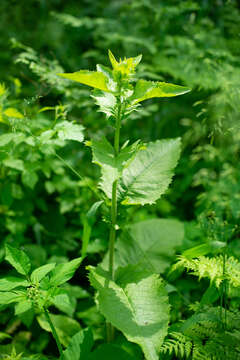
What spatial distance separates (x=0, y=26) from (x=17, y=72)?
0.69 metres

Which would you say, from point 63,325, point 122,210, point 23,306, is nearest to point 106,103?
point 122,210

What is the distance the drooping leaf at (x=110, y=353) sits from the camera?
46.6 inches

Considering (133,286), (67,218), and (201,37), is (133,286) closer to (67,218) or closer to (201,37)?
(67,218)

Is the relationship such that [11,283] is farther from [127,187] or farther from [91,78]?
[91,78]

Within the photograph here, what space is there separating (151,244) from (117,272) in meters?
0.44

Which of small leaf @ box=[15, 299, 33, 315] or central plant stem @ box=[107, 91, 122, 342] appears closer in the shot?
small leaf @ box=[15, 299, 33, 315]

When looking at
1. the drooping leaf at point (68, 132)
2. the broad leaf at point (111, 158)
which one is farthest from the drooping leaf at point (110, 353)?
the drooping leaf at point (68, 132)

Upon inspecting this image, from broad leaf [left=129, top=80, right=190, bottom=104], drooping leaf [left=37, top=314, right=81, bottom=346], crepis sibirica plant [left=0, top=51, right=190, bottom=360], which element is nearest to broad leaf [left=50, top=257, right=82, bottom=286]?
crepis sibirica plant [left=0, top=51, right=190, bottom=360]

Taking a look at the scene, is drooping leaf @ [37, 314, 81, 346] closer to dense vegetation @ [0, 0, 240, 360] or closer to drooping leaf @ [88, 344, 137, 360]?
dense vegetation @ [0, 0, 240, 360]

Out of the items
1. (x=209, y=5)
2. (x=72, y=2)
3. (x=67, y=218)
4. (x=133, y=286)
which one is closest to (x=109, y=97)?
(x=133, y=286)

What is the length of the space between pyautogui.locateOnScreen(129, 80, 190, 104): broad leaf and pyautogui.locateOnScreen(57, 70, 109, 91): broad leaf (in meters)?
0.11

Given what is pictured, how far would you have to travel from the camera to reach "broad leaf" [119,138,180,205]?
4.30 ft

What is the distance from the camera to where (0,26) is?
3.39 metres

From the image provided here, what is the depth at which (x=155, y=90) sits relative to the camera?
1.07m
